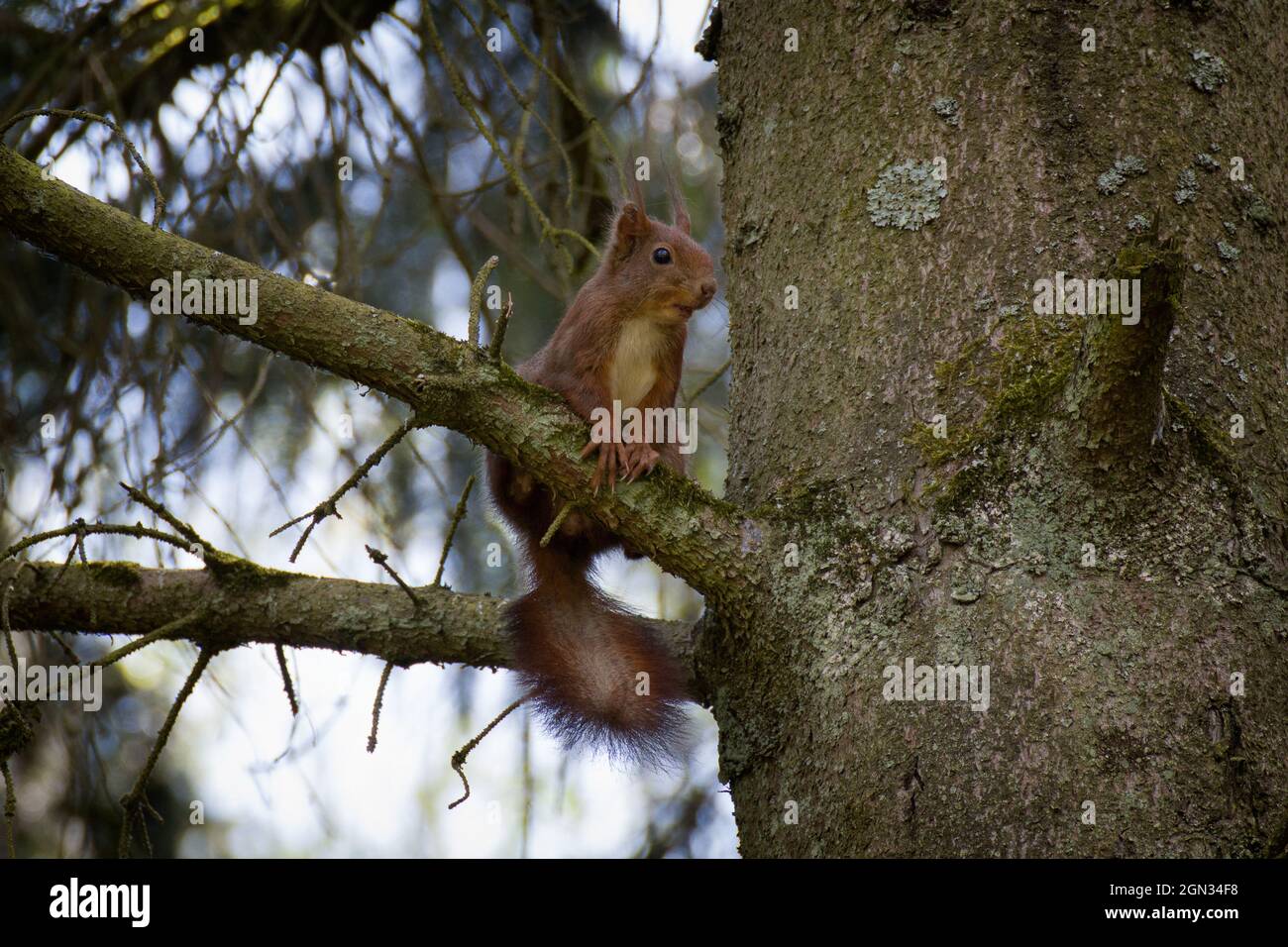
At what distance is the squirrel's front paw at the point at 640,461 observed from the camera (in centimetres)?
190

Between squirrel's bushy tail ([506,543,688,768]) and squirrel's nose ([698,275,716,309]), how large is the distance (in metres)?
0.71

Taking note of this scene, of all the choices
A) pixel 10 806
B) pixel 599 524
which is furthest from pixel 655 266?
pixel 10 806

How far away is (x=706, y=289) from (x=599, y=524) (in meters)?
0.62

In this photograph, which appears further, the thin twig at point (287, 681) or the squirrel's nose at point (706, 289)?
the squirrel's nose at point (706, 289)

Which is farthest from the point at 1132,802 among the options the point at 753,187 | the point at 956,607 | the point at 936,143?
the point at 753,187

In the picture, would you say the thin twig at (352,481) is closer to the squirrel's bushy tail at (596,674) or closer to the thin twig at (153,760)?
the thin twig at (153,760)

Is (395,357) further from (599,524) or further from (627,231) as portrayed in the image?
(627,231)

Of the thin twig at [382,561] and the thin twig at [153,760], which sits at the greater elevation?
the thin twig at [382,561]

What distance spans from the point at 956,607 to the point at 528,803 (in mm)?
1335

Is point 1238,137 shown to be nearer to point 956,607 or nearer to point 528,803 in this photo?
point 956,607

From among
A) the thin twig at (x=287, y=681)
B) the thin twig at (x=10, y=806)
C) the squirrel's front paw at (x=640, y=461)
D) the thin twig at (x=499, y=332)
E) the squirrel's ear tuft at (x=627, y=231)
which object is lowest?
the thin twig at (x=10, y=806)

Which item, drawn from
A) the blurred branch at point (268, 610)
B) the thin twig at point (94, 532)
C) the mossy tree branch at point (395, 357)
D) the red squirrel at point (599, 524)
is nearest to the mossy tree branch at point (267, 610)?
the blurred branch at point (268, 610)

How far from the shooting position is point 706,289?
274 centimetres

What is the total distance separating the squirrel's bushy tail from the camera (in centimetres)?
220
